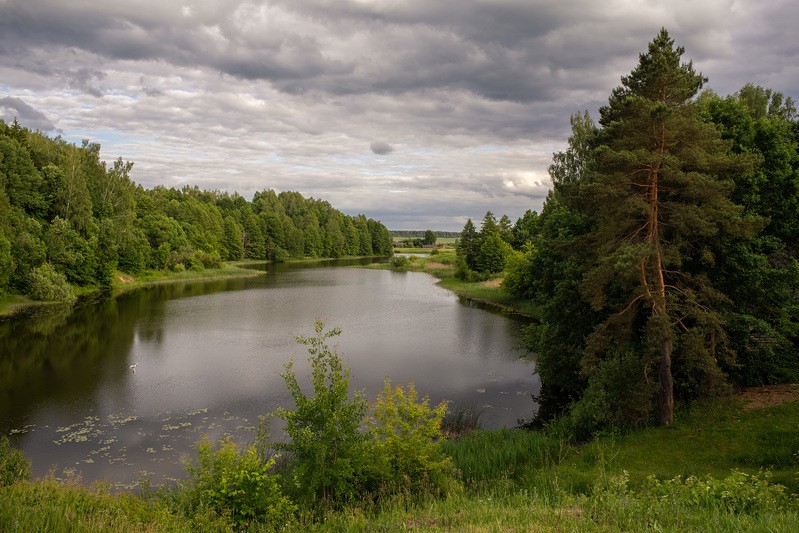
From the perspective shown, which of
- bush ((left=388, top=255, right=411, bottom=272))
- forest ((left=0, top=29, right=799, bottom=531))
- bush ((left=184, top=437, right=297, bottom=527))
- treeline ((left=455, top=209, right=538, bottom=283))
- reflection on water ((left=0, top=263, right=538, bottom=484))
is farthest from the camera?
bush ((left=388, top=255, right=411, bottom=272))

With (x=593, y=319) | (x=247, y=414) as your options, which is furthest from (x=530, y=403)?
(x=247, y=414)

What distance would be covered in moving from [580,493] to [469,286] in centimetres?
5022

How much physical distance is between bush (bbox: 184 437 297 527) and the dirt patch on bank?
14680 millimetres

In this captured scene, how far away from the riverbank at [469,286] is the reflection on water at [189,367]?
141 inches

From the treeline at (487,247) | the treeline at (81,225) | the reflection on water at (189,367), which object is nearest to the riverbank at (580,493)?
the reflection on water at (189,367)

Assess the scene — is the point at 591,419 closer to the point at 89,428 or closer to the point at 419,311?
the point at 89,428

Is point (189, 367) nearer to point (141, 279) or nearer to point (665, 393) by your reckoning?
point (665, 393)

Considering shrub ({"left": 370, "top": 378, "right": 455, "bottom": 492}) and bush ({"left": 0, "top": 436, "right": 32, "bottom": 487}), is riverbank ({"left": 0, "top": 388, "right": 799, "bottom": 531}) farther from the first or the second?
bush ({"left": 0, "top": 436, "right": 32, "bottom": 487})

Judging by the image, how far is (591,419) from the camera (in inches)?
603

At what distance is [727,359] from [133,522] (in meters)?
15.8

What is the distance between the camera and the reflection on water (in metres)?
16.3

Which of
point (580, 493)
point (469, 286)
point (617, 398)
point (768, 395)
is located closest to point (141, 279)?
point (469, 286)

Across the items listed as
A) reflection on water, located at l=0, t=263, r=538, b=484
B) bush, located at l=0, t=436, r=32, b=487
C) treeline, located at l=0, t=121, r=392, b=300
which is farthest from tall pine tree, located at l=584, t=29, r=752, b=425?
treeline, located at l=0, t=121, r=392, b=300

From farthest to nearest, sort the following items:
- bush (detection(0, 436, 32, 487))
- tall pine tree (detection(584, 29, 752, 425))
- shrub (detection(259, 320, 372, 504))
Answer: tall pine tree (detection(584, 29, 752, 425)) → bush (detection(0, 436, 32, 487)) → shrub (detection(259, 320, 372, 504))
